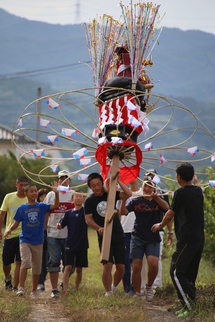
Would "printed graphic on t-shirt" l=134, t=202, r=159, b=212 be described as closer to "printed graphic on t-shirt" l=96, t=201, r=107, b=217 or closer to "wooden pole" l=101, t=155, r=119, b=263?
"printed graphic on t-shirt" l=96, t=201, r=107, b=217

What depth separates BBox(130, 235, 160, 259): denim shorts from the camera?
8367mm

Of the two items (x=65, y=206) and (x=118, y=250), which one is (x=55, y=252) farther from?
(x=118, y=250)

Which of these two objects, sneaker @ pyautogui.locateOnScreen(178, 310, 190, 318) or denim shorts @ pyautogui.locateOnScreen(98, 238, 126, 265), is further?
denim shorts @ pyautogui.locateOnScreen(98, 238, 126, 265)

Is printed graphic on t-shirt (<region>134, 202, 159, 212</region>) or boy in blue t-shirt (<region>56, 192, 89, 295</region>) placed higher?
printed graphic on t-shirt (<region>134, 202, 159, 212</region>)

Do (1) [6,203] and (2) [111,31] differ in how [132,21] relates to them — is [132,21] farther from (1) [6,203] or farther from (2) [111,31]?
(1) [6,203]

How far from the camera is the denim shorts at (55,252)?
920 cm

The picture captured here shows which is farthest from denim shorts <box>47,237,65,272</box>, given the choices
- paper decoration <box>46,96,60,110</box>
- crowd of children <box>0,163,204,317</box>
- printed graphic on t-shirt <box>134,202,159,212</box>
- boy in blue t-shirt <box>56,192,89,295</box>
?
paper decoration <box>46,96,60,110</box>

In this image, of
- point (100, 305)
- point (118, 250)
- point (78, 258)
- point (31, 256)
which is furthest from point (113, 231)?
point (31, 256)

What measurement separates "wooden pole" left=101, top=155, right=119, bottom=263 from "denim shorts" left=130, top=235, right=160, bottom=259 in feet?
3.09

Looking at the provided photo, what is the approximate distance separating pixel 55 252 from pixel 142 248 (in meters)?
1.62

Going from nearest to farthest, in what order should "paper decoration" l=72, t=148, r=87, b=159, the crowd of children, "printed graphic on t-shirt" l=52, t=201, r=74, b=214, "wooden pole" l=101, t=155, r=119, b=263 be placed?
the crowd of children
"wooden pole" l=101, t=155, r=119, b=263
"paper decoration" l=72, t=148, r=87, b=159
"printed graphic on t-shirt" l=52, t=201, r=74, b=214

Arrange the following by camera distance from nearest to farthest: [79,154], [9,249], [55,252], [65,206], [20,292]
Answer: [79,154] → [20,292] → [9,249] → [55,252] → [65,206]

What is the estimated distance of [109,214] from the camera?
7582 millimetres

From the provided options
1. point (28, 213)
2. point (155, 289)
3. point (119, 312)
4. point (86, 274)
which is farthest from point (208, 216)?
point (119, 312)
